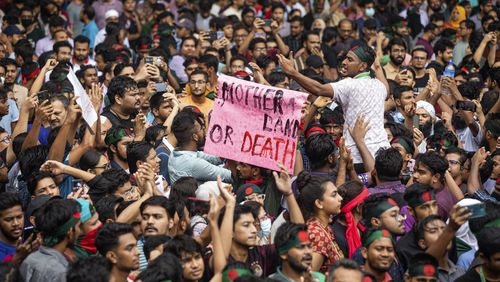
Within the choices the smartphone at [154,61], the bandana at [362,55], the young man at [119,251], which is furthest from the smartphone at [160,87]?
the young man at [119,251]

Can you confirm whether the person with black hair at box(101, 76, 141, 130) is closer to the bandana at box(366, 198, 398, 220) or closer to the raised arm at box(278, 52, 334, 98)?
the raised arm at box(278, 52, 334, 98)

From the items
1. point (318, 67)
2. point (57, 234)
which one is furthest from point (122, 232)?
point (318, 67)

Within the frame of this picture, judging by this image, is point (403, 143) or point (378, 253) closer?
point (378, 253)

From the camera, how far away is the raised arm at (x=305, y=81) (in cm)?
916

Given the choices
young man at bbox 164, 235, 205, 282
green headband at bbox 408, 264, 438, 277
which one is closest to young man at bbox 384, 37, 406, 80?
green headband at bbox 408, 264, 438, 277

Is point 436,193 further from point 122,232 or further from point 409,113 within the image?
point 122,232

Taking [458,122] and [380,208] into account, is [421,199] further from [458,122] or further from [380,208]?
[458,122]

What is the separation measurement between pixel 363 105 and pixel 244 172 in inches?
50.7

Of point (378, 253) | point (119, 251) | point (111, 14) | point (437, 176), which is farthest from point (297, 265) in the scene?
point (111, 14)

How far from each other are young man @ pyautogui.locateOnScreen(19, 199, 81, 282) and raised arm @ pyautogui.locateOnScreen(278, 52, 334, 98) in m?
2.62

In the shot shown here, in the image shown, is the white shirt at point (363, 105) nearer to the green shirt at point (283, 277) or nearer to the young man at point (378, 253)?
the young man at point (378, 253)

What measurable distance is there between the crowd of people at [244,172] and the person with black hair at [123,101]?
23 mm

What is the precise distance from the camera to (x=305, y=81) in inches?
365

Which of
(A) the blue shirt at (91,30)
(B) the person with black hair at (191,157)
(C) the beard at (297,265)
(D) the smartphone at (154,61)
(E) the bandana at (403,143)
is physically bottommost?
(A) the blue shirt at (91,30)
